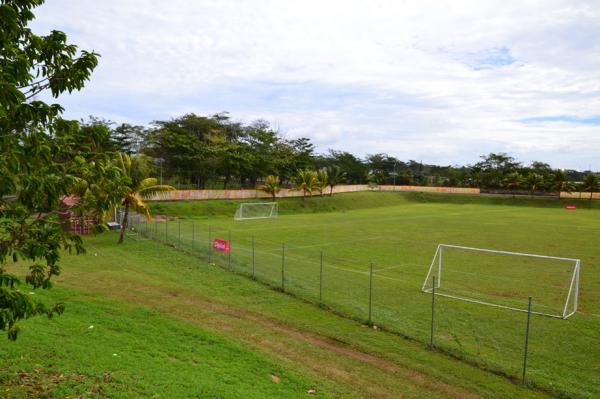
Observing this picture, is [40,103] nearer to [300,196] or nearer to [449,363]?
[449,363]

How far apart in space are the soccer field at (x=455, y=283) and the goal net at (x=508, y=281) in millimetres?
73

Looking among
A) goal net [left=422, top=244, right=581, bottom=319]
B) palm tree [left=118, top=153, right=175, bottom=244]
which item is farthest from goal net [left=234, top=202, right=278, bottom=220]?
goal net [left=422, top=244, right=581, bottom=319]

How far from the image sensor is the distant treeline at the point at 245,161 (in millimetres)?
68500

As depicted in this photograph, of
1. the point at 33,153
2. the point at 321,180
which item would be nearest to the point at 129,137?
the point at 321,180

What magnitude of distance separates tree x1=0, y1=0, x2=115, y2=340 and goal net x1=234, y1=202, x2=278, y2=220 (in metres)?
46.2

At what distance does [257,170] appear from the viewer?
75.2 meters

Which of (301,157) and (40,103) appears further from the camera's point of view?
(301,157)

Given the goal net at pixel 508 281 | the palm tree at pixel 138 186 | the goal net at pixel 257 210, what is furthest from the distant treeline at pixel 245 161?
the goal net at pixel 508 281

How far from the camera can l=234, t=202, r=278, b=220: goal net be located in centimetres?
5350

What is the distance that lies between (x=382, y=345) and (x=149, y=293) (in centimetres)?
807

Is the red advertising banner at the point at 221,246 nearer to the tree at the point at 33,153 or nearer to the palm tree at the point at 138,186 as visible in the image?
the palm tree at the point at 138,186

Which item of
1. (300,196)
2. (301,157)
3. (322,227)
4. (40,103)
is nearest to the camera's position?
(40,103)

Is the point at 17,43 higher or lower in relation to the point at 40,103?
higher

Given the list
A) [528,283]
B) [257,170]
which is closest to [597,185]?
[257,170]
